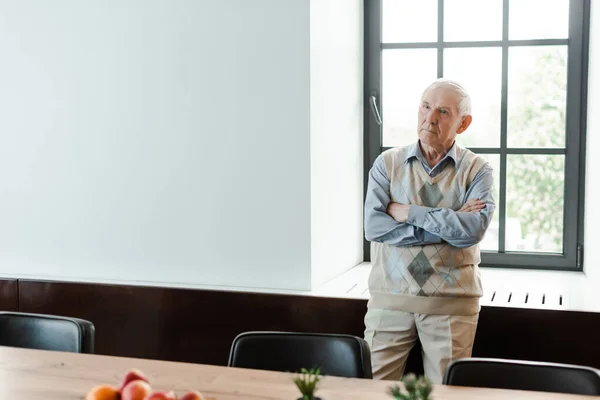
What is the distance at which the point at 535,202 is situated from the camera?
14.5 feet

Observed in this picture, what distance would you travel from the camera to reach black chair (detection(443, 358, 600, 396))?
Result: 2.29 m

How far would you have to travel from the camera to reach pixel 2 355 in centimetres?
264

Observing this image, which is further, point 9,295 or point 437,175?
point 9,295

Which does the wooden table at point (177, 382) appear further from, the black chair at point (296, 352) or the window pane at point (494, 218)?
the window pane at point (494, 218)

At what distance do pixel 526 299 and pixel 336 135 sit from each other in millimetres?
1257

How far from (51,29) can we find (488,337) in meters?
2.66

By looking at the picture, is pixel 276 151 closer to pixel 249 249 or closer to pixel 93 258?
pixel 249 249

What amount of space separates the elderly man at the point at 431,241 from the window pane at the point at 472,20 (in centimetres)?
137

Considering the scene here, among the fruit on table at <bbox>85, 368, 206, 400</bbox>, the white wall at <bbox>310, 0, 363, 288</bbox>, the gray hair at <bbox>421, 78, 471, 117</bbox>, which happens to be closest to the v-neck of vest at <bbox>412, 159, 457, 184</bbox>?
the gray hair at <bbox>421, 78, 471, 117</bbox>

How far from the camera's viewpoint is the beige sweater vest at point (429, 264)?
311 centimetres

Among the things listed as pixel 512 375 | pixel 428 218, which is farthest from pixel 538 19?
pixel 512 375

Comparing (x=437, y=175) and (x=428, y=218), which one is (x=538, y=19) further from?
(x=428, y=218)

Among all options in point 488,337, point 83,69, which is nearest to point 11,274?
point 83,69

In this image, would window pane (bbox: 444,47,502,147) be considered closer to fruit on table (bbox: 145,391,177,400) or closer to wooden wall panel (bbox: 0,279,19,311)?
wooden wall panel (bbox: 0,279,19,311)
